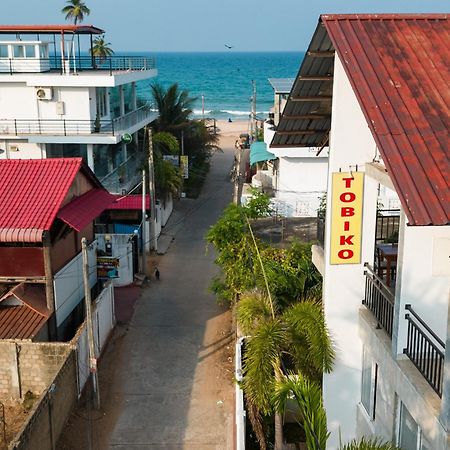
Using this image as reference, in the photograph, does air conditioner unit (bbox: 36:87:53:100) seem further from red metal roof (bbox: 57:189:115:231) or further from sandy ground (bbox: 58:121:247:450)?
red metal roof (bbox: 57:189:115:231)

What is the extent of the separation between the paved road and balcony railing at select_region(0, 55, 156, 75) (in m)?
12.4

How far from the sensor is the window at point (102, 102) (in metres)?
31.2

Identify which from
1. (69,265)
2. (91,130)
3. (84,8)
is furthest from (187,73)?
(69,265)

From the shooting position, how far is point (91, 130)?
29.7m

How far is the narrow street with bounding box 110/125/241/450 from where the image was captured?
577 inches

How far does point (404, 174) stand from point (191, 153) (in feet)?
127

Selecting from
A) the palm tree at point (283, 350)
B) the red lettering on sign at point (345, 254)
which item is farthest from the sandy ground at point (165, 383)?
the red lettering on sign at point (345, 254)

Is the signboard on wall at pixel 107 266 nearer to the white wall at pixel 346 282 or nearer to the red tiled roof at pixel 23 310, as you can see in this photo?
the red tiled roof at pixel 23 310

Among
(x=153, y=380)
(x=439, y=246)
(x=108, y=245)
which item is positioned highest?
(x=439, y=246)

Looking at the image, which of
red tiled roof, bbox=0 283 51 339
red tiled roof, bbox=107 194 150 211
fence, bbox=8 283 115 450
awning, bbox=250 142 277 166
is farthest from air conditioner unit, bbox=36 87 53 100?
red tiled roof, bbox=0 283 51 339

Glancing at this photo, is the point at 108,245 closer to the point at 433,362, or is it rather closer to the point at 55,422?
the point at 55,422

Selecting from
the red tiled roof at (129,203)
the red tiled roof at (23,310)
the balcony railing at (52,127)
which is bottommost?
the red tiled roof at (23,310)

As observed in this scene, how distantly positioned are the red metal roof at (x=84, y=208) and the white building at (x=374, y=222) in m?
6.73

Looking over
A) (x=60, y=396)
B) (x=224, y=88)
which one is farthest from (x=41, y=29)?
(x=224, y=88)
